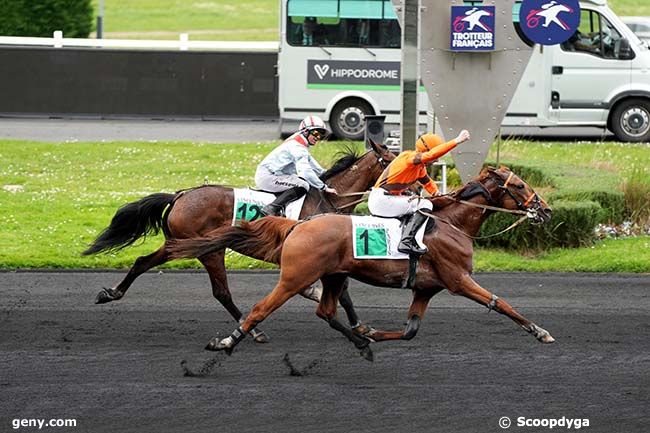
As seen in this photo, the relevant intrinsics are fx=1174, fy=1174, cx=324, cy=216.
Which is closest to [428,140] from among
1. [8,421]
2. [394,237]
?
[394,237]

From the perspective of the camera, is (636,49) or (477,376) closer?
(477,376)

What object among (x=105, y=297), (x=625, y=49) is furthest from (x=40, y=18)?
(x=105, y=297)

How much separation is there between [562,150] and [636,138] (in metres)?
2.68

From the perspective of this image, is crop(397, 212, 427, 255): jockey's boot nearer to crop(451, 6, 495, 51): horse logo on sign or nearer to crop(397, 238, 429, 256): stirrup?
crop(397, 238, 429, 256): stirrup

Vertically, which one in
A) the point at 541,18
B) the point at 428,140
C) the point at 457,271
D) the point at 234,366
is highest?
the point at 541,18

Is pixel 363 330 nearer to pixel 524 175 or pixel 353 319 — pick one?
pixel 353 319

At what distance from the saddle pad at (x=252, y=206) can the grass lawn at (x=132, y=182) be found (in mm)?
2345

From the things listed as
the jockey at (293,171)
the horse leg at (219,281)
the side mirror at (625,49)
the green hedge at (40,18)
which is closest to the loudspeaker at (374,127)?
the jockey at (293,171)

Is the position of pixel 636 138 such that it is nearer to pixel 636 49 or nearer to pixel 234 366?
pixel 636 49

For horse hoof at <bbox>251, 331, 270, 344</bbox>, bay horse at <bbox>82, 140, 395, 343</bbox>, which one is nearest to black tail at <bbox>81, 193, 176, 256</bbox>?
bay horse at <bbox>82, 140, 395, 343</bbox>

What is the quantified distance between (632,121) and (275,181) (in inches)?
523

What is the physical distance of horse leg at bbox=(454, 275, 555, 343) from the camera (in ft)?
30.1

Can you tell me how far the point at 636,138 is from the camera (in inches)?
890

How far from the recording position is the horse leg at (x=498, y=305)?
9180mm
